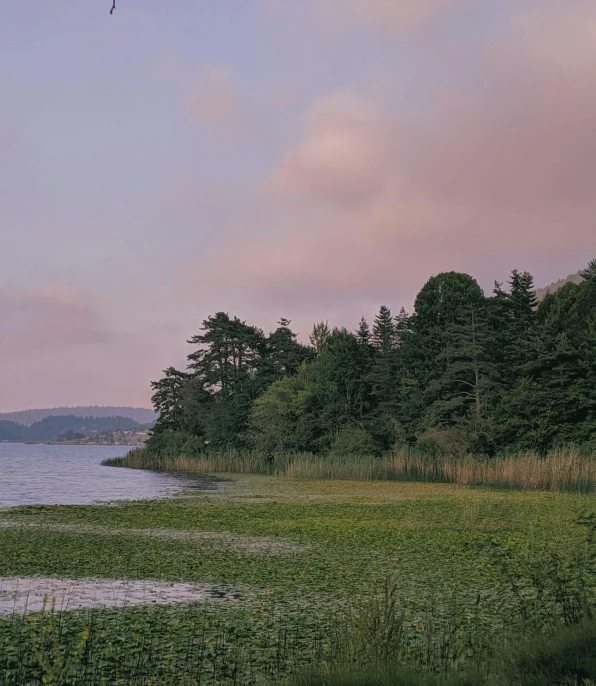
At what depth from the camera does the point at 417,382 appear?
4438 cm

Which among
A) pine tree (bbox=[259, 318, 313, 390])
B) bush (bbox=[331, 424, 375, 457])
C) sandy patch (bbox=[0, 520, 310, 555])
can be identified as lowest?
sandy patch (bbox=[0, 520, 310, 555])

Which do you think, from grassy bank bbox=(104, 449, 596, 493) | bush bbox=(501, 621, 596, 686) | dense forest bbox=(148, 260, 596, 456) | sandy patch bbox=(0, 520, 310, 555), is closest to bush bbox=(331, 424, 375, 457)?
dense forest bbox=(148, 260, 596, 456)

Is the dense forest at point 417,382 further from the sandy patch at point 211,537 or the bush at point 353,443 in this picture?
the sandy patch at point 211,537

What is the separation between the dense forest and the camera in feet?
123

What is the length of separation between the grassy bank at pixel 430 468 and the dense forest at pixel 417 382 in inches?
112

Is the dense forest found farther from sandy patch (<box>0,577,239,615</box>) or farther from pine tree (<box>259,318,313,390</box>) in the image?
sandy patch (<box>0,577,239,615</box>)

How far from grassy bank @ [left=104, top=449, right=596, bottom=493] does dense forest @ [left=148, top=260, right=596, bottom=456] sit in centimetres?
285

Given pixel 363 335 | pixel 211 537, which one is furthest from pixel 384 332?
pixel 211 537

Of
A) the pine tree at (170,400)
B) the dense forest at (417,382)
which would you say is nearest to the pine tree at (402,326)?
the dense forest at (417,382)

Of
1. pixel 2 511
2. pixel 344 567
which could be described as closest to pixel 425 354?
pixel 2 511

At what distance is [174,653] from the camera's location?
6.63 metres

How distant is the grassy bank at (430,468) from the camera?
26469 millimetres

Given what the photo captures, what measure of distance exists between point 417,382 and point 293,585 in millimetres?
35346

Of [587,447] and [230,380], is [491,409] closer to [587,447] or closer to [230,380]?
[587,447]
